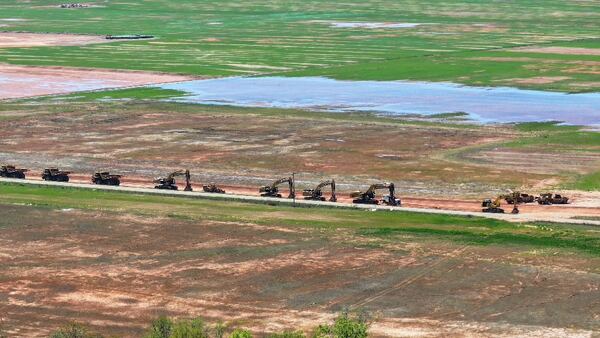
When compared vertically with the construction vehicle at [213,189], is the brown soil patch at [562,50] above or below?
above

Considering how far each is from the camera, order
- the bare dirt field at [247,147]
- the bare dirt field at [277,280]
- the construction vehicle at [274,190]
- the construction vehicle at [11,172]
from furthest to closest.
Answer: the construction vehicle at [11,172] < the bare dirt field at [247,147] < the construction vehicle at [274,190] < the bare dirt field at [277,280]

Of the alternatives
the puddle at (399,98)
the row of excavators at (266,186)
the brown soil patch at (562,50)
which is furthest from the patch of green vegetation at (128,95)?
the brown soil patch at (562,50)

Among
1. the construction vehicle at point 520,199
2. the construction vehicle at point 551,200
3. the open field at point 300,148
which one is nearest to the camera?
the construction vehicle at point 551,200

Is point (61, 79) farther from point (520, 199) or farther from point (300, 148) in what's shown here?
point (520, 199)

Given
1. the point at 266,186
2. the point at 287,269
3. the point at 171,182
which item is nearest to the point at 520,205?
the point at 266,186

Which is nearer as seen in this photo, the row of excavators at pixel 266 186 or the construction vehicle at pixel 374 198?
the construction vehicle at pixel 374 198

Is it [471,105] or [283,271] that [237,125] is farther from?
[283,271]

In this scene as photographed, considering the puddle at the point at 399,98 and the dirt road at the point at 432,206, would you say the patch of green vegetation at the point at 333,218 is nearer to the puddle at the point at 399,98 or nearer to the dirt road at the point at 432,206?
the dirt road at the point at 432,206
